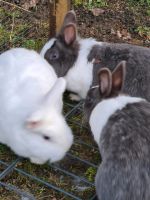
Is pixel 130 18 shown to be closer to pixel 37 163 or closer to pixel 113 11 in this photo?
pixel 113 11

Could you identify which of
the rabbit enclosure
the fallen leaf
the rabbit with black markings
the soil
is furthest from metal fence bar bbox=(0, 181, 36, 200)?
the fallen leaf

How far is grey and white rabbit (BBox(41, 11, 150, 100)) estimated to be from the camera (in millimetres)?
4566

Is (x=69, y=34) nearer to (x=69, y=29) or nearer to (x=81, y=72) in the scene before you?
(x=69, y=29)

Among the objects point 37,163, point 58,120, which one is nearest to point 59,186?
point 37,163

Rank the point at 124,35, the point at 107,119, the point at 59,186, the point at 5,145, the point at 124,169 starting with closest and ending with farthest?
the point at 124,169 < the point at 107,119 < the point at 59,186 < the point at 5,145 < the point at 124,35

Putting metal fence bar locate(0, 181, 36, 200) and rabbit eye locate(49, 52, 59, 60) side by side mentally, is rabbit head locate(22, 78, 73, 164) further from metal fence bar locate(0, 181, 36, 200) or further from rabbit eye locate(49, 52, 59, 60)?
rabbit eye locate(49, 52, 59, 60)

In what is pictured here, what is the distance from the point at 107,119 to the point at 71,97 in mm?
1144

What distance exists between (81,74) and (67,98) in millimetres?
254

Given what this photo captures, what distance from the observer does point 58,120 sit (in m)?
3.87

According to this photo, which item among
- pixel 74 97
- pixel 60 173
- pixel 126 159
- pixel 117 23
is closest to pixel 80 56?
pixel 74 97

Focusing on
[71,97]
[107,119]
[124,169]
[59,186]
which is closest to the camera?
[124,169]

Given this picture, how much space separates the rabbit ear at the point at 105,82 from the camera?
3.83 meters

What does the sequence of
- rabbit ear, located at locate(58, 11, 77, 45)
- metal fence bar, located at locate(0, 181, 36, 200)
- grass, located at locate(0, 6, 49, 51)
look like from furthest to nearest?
grass, located at locate(0, 6, 49, 51) → rabbit ear, located at locate(58, 11, 77, 45) → metal fence bar, located at locate(0, 181, 36, 200)

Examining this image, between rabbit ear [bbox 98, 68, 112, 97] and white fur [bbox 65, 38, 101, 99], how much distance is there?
0.81 m
